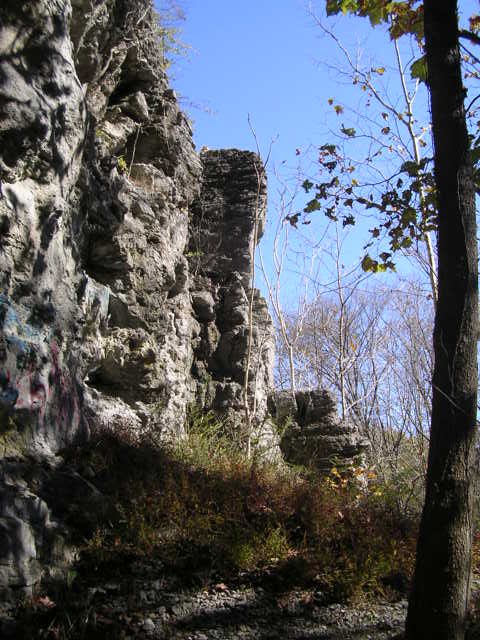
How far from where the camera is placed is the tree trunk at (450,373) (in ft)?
11.9

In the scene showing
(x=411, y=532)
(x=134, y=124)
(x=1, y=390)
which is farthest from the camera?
(x=134, y=124)

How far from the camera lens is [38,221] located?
5379 millimetres

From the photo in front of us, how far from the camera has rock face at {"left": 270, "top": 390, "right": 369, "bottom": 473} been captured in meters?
10.6

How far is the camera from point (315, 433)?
36.1 feet

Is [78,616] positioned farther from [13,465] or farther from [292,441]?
[292,441]

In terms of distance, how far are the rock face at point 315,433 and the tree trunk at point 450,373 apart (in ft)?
21.3

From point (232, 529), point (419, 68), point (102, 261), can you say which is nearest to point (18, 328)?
point (232, 529)

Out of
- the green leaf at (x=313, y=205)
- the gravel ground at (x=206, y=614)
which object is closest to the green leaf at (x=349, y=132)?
the green leaf at (x=313, y=205)

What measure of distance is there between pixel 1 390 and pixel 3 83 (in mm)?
2837

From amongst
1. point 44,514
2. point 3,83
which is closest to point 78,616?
point 44,514

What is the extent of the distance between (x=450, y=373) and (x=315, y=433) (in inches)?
292

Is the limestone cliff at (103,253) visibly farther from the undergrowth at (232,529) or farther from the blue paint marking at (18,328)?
the undergrowth at (232,529)

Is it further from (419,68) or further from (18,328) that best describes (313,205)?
(18,328)

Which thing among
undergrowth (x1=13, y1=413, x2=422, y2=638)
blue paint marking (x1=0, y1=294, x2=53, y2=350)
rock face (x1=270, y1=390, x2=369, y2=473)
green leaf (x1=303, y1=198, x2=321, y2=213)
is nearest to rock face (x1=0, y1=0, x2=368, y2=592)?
blue paint marking (x1=0, y1=294, x2=53, y2=350)
